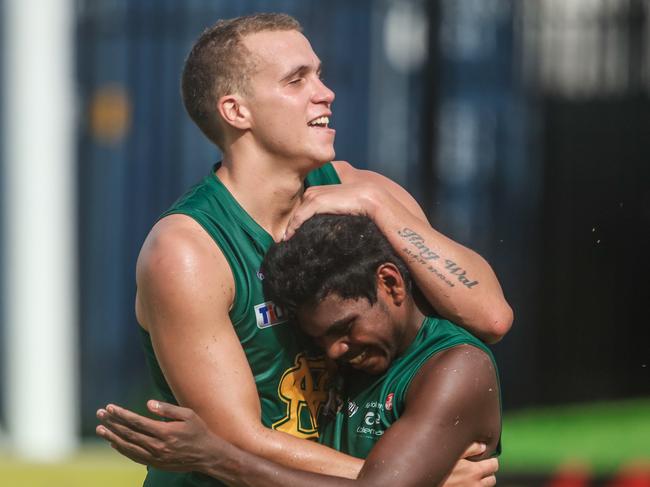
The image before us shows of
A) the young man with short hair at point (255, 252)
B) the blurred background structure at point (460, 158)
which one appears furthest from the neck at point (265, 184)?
the blurred background structure at point (460, 158)

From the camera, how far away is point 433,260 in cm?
381

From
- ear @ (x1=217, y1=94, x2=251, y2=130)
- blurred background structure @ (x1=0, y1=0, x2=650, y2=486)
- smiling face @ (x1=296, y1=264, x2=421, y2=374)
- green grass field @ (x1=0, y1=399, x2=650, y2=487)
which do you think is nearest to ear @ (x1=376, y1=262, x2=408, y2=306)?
smiling face @ (x1=296, y1=264, x2=421, y2=374)

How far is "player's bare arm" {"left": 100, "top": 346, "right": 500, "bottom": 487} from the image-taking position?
11.2 feet

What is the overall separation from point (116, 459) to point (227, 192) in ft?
14.8

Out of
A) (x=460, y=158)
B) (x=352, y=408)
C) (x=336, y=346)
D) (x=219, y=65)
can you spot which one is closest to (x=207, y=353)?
(x=336, y=346)

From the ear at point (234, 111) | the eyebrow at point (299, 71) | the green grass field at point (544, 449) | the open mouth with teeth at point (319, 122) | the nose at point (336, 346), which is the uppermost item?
the eyebrow at point (299, 71)

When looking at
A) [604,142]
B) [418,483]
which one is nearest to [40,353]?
[604,142]

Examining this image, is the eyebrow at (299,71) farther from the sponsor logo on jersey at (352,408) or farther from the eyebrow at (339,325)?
the sponsor logo on jersey at (352,408)

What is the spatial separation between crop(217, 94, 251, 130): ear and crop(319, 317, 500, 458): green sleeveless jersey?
0.83 m

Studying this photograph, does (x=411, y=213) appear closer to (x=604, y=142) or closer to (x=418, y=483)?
(x=418, y=483)

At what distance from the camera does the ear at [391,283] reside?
12.3 feet

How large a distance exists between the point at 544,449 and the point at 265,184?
478cm

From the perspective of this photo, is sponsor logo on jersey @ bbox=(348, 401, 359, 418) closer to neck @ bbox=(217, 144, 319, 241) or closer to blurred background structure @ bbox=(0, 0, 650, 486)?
neck @ bbox=(217, 144, 319, 241)

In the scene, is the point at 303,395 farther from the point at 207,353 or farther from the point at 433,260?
the point at 433,260
